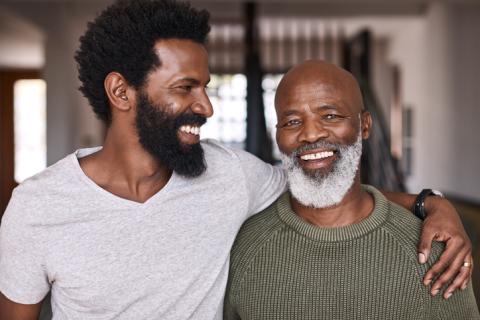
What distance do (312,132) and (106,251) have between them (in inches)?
24.9

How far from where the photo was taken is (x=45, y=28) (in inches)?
247

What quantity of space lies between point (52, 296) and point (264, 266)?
1.88 feet

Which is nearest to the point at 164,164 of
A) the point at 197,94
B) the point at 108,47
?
the point at 197,94

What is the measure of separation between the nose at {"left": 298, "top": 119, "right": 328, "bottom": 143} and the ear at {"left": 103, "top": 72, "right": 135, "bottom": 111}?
1.59 feet

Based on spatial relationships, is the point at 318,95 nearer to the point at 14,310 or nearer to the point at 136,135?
the point at 136,135

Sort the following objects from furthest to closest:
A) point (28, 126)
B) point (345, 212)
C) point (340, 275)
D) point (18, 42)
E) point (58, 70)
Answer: point (28, 126), point (18, 42), point (58, 70), point (345, 212), point (340, 275)

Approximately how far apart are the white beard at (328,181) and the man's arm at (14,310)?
2.58 feet

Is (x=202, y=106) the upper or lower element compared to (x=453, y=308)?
upper

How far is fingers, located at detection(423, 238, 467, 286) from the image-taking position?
138 cm

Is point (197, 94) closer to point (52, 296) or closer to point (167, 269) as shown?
point (167, 269)

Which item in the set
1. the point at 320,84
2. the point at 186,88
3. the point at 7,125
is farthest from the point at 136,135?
the point at 7,125

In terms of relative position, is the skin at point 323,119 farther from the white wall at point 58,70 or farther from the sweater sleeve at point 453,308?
the white wall at point 58,70

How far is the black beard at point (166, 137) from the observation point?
58.0 inches

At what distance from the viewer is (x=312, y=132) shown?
1.51 m
